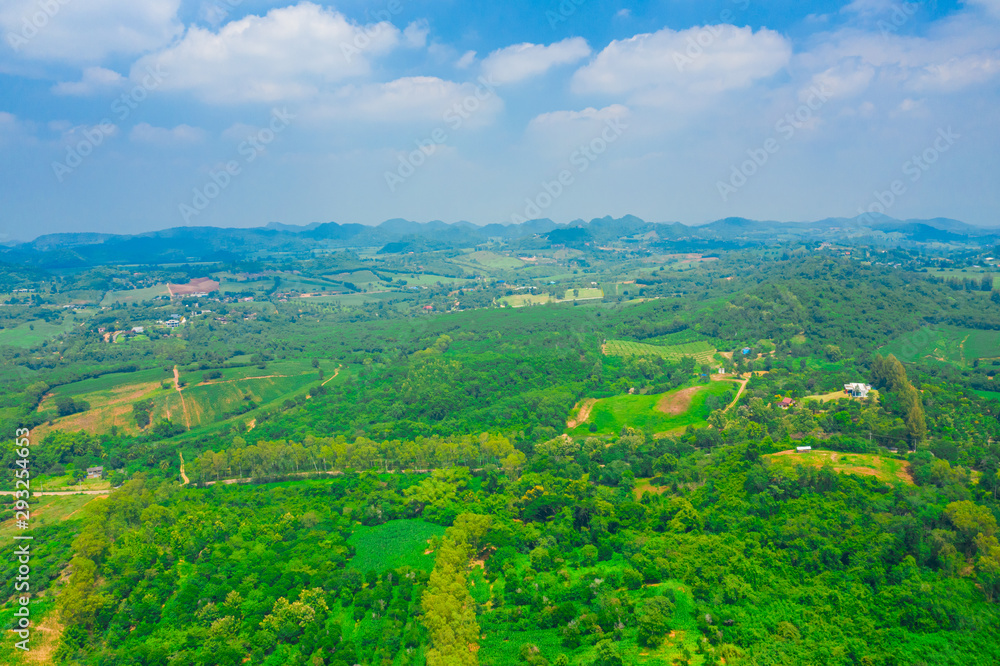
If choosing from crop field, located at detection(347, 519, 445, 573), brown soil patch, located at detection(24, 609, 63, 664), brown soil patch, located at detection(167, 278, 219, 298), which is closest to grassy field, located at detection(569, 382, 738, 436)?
crop field, located at detection(347, 519, 445, 573)

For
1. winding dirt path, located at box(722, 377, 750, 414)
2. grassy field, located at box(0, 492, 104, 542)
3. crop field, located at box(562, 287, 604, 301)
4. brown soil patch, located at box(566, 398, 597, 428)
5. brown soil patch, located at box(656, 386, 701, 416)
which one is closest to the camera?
grassy field, located at box(0, 492, 104, 542)

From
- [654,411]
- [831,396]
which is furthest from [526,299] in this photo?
[831,396]

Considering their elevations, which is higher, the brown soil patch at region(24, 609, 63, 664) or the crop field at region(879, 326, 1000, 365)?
the crop field at region(879, 326, 1000, 365)

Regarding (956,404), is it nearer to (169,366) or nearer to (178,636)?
(178,636)

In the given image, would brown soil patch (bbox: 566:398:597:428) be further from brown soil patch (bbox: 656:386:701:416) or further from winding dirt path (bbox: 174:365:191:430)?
winding dirt path (bbox: 174:365:191:430)

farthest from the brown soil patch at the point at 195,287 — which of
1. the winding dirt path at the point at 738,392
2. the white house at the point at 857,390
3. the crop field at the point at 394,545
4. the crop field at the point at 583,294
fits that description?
the white house at the point at 857,390

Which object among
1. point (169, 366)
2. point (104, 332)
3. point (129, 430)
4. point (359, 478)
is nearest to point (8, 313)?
point (104, 332)

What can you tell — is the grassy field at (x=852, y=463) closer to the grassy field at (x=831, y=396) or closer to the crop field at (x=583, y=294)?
the grassy field at (x=831, y=396)
